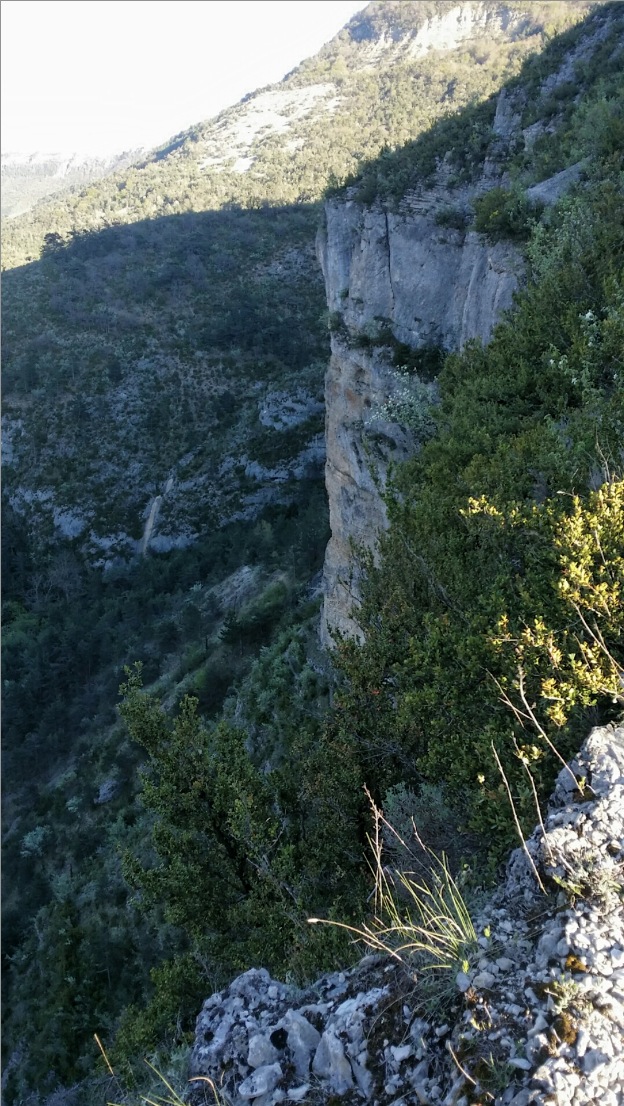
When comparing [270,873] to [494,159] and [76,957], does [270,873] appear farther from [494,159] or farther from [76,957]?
[76,957]

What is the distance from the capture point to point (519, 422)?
4316mm

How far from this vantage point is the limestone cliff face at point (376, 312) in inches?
342

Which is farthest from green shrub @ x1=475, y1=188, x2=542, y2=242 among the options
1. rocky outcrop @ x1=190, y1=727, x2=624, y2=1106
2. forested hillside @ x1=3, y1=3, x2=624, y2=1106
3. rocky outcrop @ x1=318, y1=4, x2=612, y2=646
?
rocky outcrop @ x1=190, y1=727, x2=624, y2=1106

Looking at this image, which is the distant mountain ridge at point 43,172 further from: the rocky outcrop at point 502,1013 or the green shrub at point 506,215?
the rocky outcrop at point 502,1013

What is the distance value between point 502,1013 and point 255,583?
805 inches

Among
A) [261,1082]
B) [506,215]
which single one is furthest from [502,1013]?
[506,215]

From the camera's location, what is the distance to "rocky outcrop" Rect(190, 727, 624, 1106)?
179 cm

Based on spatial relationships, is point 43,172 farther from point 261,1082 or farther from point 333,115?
point 261,1082

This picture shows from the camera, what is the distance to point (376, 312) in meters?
10.5

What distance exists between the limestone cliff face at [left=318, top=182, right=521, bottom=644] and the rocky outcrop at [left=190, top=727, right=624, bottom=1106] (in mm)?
5705

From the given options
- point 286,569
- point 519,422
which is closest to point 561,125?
point 519,422

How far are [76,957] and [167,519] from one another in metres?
19.3

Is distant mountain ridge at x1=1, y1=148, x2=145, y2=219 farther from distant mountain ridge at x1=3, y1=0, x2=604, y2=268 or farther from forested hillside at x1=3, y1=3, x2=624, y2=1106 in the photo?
forested hillside at x1=3, y1=3, x2=624, y2=1106

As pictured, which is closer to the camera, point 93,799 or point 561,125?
point 561,125
